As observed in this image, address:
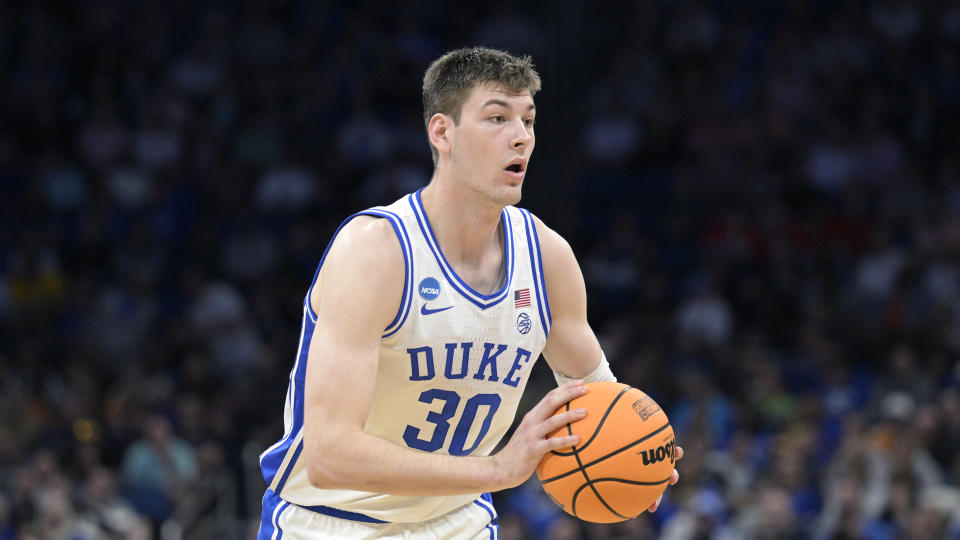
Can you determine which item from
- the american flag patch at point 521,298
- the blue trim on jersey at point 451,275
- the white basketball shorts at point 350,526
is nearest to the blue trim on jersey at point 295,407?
the white basketball shorts at point 350,526

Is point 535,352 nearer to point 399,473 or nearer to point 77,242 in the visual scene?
point 399,473

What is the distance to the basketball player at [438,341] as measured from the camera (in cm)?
376

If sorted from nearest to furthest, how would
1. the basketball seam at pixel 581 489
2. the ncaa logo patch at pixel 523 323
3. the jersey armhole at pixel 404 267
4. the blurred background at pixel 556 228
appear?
the basketball seam at pixel 581 489 < the jersey armhole at pixel 404 267 < the ncaa logo patch at pixel 523 323 < the blurred background at pixel 556 228

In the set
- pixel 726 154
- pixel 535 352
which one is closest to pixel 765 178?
pixel 726 154

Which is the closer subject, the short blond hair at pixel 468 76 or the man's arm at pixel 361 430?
the man's arm at pixel 361 430

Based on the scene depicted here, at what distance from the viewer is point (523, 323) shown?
429 cm

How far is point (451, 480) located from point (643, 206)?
1070 cm

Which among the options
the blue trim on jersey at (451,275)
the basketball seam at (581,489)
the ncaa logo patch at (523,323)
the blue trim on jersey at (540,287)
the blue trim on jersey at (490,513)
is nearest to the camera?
the basketball seam at (581,489)

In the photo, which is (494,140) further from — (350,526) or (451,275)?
(350,526)

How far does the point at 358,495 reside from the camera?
13.9 ft

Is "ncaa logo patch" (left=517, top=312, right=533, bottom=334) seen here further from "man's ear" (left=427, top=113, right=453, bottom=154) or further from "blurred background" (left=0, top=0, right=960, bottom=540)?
"blurred background" (left=0, top=0, right=960, bottom=540)

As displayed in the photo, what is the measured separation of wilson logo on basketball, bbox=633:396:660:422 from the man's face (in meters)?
0.79

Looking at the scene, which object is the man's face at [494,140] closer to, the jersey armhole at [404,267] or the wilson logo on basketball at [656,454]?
the jersey armhole at [404,267]

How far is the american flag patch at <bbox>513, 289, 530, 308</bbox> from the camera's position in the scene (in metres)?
4.29
